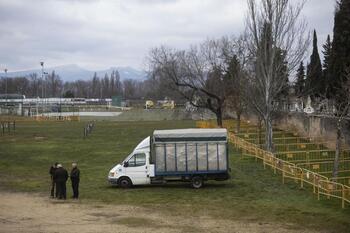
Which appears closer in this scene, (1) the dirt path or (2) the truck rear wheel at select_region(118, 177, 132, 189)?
(1) the dirt path

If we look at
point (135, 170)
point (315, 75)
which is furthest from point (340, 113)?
point (315, 75)

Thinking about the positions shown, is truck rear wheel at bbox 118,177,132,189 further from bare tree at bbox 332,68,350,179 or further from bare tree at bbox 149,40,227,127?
bare tree at bbox 149,40,227,127

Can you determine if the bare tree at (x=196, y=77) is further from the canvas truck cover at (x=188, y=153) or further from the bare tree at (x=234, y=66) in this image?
the canvas truck cover at (x=188, y=153)

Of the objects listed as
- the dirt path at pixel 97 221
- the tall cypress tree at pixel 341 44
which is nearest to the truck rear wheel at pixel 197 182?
the dirt path at pixel 97 221

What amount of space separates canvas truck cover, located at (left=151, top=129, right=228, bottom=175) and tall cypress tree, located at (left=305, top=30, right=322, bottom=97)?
79.1 feet

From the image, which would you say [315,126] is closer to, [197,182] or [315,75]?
[315,75]

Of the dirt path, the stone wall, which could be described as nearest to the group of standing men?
the dirt path

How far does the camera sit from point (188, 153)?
25156 millimetres

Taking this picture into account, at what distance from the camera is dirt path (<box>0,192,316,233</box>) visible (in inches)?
661

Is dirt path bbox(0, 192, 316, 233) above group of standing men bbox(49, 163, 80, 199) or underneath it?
underneath

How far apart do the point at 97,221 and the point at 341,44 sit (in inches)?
1005

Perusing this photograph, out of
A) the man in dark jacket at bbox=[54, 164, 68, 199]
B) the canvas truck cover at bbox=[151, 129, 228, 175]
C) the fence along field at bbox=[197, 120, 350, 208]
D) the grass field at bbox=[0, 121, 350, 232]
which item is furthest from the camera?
the canvas truck cover at bbox=[151, 129, 228, 175]

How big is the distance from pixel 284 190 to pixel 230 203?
12.4ft

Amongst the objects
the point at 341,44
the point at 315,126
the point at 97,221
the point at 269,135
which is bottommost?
the point at 97,221
